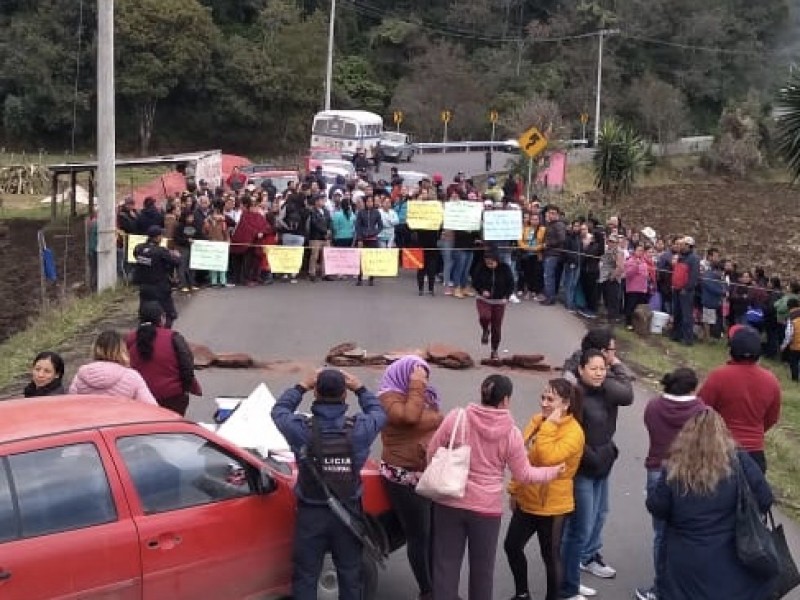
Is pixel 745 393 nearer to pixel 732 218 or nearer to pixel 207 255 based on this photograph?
pixel 207 255

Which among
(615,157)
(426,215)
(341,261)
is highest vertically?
(615,157)

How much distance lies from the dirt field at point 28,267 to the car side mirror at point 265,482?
12923mm

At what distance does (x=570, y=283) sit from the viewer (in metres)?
19.0

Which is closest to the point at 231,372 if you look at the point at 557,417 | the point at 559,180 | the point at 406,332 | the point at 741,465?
the point at 406,332

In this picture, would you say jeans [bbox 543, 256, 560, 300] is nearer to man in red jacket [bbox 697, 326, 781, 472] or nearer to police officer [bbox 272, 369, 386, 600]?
man in red jacket [bbox 697, 326, 781, 472]

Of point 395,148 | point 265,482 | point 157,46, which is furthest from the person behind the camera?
point 157,46

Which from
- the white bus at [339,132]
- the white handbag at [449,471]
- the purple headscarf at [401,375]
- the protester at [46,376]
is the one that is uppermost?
the white bus at [339,132]

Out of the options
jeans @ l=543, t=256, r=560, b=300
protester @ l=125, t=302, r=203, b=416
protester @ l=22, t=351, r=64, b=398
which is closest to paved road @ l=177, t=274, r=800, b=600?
jeans @ l=543, t=256, r=560, b=300

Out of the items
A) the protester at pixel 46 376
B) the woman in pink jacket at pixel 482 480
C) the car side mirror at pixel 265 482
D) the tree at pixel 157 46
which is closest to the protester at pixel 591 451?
the woman in pink jacket at pixel 482 480

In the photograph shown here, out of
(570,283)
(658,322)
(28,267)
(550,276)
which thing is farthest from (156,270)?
(28,267)

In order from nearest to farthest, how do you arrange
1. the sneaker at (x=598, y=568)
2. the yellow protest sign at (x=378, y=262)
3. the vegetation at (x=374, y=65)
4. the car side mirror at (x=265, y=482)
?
the car side mirror at (x=265, y=482)
the sneaker at (x=598, y=568)
the yellow protest sign at (x=378, y=262)
the vegetation at (x=374, y=65)

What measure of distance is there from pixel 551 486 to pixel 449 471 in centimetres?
85

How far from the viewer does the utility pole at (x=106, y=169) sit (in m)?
18.2

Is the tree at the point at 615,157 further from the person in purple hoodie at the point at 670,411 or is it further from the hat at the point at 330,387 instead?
the hat at the point at 330,387
